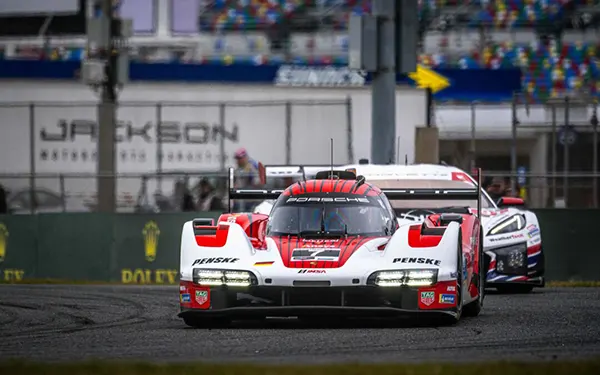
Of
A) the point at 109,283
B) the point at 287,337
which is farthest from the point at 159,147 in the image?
the point at 287,337

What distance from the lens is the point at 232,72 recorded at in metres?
35.3

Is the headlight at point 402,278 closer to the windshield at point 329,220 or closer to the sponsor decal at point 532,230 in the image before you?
the windshield at point 329,220

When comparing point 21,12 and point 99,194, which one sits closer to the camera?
point 99,194

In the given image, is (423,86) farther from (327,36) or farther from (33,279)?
(327,36)

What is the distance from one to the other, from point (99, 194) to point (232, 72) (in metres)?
15.2

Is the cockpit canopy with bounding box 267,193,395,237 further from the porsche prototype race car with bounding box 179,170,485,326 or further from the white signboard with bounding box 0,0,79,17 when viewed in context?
the white signboard with bounding box 0,0,79,17

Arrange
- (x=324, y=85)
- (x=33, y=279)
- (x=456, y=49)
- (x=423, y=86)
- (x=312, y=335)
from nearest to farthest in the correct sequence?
1. (x=312, y=335)
2. (x=33, y=279)
3. (x=423, y=86)
4. (x=324, y=85)
5. (x=456, y=49)

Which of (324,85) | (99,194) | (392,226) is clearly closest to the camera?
(392,226)

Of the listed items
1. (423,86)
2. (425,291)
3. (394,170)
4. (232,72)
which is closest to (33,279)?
(394,170)

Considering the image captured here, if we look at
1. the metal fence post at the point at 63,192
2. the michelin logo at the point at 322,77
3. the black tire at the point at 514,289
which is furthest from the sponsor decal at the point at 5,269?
the michelin logo at the point at 322,77

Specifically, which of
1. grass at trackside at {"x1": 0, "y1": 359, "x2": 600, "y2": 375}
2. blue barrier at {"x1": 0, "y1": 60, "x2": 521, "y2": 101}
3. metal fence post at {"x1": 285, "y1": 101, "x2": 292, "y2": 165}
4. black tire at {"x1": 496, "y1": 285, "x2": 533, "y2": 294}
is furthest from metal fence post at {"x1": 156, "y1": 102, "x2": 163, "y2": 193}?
grass at trackside at {"x1": 0, "y1": 359, "x2": 600, "y2": 375}

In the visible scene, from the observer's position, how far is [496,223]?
14.1 m

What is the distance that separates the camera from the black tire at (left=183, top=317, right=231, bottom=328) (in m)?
9.80

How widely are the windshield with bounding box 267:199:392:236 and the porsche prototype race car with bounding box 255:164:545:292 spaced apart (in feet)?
10.5
